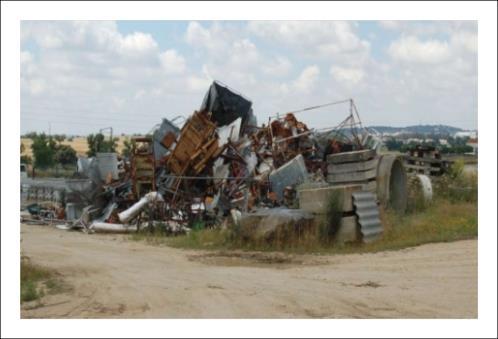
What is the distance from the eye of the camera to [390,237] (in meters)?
13.8

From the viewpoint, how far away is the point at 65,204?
2072 cm

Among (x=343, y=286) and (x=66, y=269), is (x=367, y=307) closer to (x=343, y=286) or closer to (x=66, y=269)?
(x=343, y=286)

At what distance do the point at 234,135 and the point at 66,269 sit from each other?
9.30 meters

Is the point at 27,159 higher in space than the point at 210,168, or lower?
higher

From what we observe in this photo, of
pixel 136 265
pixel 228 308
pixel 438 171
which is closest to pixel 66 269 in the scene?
pixel 136 265

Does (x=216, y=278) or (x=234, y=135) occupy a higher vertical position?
(x=234, y=135)

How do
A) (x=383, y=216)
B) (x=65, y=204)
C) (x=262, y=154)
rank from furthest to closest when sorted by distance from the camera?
(x=65, y=204) → (x=262, y=154) → (x=383, y=216)

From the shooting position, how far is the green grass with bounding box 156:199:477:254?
13.0 metres

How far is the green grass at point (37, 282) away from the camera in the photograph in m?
8.67

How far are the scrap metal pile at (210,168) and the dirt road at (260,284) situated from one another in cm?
352

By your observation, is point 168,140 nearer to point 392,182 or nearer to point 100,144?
point 392,182

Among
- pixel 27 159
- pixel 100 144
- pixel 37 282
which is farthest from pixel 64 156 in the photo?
pixel 37 282

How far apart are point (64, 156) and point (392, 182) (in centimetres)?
3759

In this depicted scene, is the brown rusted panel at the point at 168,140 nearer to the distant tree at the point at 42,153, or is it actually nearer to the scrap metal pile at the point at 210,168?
the scrap metal pile at the point at 210,168
